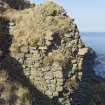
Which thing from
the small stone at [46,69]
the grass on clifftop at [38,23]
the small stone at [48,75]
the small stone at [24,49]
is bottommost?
the small stone at [48,75]

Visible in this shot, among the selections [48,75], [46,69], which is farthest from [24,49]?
[48,75]

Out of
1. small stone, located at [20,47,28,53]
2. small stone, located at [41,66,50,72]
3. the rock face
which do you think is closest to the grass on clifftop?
the rock face

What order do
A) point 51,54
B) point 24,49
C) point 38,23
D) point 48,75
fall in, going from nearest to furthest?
point 48,75 → point 51,54 → point 24,49 → point 38,23

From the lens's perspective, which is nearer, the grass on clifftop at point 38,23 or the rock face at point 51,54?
the rock face at point 51,54

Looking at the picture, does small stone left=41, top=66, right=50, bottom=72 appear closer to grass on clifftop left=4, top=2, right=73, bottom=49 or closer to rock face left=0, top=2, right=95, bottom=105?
rock face left=0, top=2, right=95, bottom=105

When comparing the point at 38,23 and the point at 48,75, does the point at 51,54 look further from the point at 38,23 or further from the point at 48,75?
the point at 38,23

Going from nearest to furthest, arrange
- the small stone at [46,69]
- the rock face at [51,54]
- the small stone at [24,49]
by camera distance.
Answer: the rock face at [51,54] → the small stone at [46,69] → the small stone at [24,49]

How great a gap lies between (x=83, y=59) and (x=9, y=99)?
5.73 metres

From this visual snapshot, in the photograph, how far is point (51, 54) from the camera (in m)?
30.6

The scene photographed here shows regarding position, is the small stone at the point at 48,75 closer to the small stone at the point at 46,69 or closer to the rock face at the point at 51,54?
the rock face at the point at 51,54

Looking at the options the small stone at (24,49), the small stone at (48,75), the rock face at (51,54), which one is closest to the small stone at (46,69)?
the rock face at (51,54)

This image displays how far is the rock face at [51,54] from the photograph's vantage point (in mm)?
30344

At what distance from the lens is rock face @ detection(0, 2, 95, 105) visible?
30344mm

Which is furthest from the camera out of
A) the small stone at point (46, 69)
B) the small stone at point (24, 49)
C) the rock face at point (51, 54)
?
the small stone at point (24, 49)
